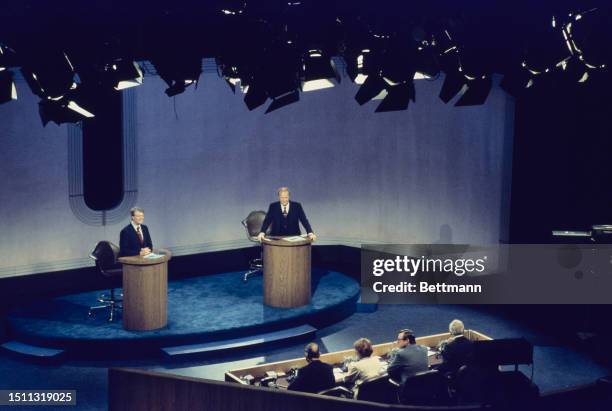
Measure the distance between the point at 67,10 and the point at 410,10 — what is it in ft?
7.32

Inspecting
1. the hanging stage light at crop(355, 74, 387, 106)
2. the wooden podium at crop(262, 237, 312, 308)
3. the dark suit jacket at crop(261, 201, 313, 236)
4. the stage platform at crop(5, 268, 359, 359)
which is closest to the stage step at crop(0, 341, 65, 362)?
the stage platform at crop(5, 268, 359, 359)

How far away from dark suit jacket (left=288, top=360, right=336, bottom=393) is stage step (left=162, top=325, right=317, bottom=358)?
7.52ft

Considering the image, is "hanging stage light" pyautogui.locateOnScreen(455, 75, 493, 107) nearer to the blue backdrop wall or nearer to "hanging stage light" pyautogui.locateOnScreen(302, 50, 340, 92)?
"hanging stage light" pyautogui.locateOnScreen(302, 50, 340, 92)

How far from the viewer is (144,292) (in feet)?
25.1

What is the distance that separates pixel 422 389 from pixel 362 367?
591 mm

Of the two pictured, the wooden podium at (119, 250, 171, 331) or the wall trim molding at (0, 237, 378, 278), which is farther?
the wall trim molding at (0, 237, 378, 278)

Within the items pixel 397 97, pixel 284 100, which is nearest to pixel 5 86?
pixel 284 100

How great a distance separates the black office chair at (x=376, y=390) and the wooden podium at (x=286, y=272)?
2.97 m

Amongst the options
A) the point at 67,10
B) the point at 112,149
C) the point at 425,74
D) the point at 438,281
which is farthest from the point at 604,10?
the point at 112,149

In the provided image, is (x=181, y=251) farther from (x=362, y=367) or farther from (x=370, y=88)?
(x=370, y=88)

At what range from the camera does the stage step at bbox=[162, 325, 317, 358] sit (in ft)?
24.9

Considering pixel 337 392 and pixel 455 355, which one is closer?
pixel 337 392

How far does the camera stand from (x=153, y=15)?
4.56 m

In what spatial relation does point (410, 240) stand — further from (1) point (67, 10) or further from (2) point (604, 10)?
(1) point (67, 10)
